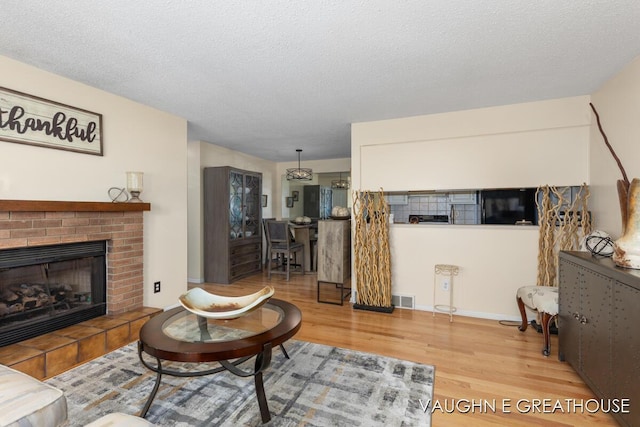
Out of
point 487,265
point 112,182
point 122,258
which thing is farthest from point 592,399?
point 112,182

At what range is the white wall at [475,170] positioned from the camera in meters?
2.96

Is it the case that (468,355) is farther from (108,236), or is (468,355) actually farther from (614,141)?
(108,236)

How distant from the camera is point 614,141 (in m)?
2.43

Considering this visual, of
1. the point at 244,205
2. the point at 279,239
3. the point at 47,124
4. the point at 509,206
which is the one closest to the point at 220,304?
the point at 47,124

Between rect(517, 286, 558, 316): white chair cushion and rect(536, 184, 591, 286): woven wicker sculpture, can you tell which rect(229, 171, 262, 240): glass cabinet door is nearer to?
rect(517, 286, 558, 316): white chair cushion

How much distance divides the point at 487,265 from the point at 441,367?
150 centimetres

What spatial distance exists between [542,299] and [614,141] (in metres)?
1.43

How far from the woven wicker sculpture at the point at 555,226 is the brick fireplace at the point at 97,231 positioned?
4.03 metres

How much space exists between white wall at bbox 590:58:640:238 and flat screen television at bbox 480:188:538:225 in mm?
503

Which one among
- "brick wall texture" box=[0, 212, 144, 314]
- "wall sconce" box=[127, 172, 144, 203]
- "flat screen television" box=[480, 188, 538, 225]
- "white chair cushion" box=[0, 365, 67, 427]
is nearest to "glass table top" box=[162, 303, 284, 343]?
"white chair cushion" box=[0, 365, 67, 427]

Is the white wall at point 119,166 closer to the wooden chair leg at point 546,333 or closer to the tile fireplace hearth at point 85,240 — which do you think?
the tile fireplace hearth at point 85,240

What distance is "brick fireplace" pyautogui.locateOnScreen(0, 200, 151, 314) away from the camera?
2.11 meters

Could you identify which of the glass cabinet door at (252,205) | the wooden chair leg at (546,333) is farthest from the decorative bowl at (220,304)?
the glass cabinet door at (252,205)

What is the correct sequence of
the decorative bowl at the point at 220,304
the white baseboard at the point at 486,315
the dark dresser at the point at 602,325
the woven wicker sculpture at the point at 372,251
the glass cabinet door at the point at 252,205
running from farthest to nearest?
the glass cabinet door at the point at 252,205 < the woven wicker sculpture at the point at 372,251 < the white baseboard at the point at 486,315 < the decorative bowl at the point at 220,304 < the dark dresser at the point at 602,325
